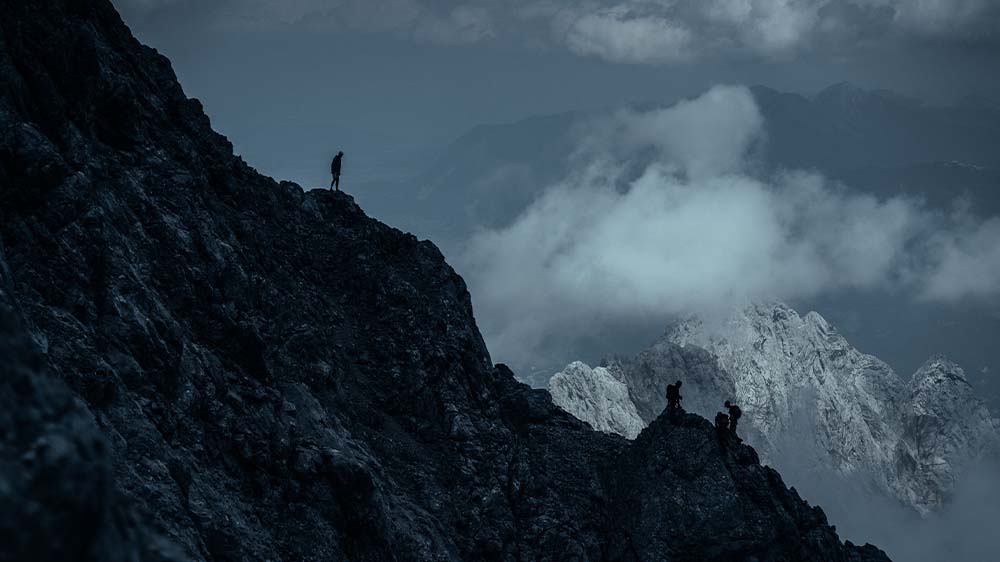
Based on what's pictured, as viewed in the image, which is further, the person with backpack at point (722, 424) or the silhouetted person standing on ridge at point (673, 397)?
the silhouetted person standing on ridge at point (673, 397)

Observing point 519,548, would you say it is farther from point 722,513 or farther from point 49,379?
point 49,379

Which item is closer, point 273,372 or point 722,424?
point 273,372

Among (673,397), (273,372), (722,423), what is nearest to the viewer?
(273,372)

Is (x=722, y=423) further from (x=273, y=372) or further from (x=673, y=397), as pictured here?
(x=273, y=372)

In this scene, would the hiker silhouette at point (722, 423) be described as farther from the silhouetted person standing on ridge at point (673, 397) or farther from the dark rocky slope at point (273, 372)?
the silhouetted person standing on ridge at point (673, 397)

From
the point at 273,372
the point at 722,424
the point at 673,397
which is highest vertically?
the point at 673,397

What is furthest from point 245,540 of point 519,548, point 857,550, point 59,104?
point 857,550

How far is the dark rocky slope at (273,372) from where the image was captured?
1300 inches

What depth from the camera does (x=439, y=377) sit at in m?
58.6

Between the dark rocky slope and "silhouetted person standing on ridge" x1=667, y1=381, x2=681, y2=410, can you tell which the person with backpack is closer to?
the dark rocky slope

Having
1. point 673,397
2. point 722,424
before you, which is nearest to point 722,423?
point 722,424

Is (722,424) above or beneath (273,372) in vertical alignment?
above

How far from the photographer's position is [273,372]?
45188 mm

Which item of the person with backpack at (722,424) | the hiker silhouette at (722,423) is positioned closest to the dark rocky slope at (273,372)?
the person with backpack at (722,424)
